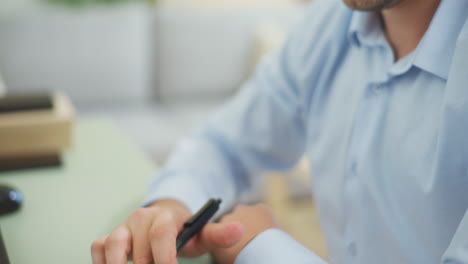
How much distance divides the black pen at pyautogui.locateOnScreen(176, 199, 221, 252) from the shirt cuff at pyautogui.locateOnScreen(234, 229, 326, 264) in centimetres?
5

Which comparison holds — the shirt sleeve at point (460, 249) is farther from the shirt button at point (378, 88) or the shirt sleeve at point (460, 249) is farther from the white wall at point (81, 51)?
the white wall at point (81, 51)

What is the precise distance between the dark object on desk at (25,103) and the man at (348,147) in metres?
0.24

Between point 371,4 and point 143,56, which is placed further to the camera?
point 143,56

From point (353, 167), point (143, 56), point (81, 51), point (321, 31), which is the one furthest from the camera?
point (143, 56)

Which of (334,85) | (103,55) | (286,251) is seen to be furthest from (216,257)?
(103,55)

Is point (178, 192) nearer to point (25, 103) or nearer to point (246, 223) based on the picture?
point (246, 223)

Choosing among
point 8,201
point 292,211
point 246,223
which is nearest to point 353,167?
point 246,223

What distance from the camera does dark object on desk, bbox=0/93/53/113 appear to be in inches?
35.4

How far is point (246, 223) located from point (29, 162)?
41 cm

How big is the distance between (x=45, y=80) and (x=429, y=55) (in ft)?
6.07

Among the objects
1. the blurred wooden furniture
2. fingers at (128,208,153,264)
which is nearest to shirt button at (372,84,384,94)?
fingers at (128,208,153,264)

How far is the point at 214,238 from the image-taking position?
1.88ft

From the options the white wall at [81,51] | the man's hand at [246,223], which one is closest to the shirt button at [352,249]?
the man's hand at [246,223]

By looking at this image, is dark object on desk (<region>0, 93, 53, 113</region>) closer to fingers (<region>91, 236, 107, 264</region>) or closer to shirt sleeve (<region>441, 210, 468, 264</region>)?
fingers (<region>91, 236, 107, 264</region>)
